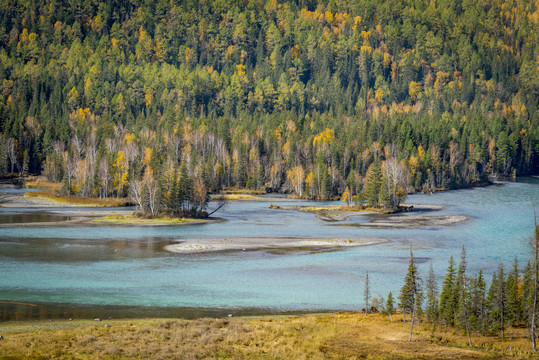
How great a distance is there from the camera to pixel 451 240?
105312mm

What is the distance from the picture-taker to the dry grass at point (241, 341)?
44.1 meters

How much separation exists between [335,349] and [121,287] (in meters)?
30.5

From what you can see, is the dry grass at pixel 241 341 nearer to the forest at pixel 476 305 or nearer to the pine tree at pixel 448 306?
the forest at pixel 476 305

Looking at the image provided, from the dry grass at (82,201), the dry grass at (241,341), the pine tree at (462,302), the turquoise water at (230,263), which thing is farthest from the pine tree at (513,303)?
the dry grass at (82,201)

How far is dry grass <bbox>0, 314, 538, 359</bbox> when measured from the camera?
44.1 meters

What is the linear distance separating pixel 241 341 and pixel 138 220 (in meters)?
80.5

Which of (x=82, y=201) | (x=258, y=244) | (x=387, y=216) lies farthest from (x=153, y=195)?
(x=387, y=216)

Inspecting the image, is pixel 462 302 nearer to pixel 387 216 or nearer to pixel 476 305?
pixel 476 305

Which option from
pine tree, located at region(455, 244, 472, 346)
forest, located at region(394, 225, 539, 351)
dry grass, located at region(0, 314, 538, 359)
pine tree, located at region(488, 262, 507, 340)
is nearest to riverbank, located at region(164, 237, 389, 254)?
dry grass, located at region(0, 314, 538, 359)

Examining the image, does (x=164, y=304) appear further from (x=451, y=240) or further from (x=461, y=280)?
(x=451, y=240)

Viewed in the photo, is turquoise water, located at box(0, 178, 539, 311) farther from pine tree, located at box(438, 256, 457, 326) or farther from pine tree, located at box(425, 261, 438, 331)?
pine tree, located at box(438, 256, 457, 326)

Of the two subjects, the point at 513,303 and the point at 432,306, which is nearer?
the point at 513,303

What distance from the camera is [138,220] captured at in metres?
124

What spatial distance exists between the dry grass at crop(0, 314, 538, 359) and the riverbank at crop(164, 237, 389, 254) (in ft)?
130
